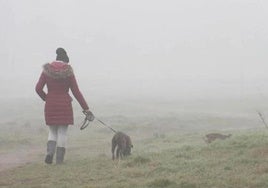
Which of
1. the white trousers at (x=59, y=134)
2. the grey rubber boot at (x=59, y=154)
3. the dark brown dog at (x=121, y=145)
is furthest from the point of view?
the dark brown dog at (x=121, y=145)

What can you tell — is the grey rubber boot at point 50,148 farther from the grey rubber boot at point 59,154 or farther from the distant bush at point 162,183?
the distant bush at point 162,183

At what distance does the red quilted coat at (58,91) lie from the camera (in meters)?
13.2

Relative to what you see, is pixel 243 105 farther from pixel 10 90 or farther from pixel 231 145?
pixel 10 90

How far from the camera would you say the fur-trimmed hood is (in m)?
13.2

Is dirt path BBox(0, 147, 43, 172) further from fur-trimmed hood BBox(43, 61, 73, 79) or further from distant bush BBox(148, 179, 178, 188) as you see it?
distant bush BBox(148, 179, 178, 188)

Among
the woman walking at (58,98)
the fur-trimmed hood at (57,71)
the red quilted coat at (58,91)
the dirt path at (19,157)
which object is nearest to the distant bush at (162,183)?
the woman walking at (58,98)

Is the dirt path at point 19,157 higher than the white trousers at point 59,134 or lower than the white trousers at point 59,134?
lower

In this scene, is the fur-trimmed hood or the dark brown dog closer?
the fur-trimmed hood

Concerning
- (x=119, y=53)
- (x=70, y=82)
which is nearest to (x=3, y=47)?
(x=119, y=53)

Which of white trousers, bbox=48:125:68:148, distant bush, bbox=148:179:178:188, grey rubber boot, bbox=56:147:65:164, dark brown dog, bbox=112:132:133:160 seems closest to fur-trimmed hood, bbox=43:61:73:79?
white trousers, bbox=48:125:68:148

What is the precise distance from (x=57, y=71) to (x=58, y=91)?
1.61 ft

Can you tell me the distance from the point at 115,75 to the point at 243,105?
85.0 meters

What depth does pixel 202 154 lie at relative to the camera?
12.8 m

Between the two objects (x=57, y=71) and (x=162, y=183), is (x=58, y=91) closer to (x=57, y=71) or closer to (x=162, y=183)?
(x=57, y=71)
